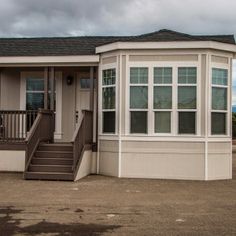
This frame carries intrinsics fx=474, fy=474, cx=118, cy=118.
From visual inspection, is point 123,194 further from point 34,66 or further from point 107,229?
point 34,66

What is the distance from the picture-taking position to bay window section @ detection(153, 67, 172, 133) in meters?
13.5

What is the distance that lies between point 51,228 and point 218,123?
788 centimetres

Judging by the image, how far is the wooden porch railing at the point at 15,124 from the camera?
1466cm

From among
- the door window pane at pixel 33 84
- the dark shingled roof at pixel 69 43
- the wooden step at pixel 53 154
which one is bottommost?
the wooden step at pixel 53 154

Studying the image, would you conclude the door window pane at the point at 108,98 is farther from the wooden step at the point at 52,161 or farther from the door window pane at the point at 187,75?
the wooden step at the point at 52,161

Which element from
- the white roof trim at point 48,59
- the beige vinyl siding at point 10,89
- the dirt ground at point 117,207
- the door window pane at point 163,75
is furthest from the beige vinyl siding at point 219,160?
the beige vinyl siding at point 10,89

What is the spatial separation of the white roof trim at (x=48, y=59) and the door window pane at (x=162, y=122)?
2678 millimetres

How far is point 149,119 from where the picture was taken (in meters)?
13.5

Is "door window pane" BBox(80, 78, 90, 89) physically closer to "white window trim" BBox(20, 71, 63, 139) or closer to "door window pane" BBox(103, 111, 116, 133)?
"white window trim" BBox(20, 71, 63, 139)

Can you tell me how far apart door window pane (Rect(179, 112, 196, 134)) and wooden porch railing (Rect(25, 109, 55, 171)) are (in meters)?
4.02

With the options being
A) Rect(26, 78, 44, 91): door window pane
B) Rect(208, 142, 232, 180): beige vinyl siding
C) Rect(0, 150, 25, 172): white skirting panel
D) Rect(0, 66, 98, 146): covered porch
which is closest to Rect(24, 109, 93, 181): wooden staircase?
Rect(0, 150, 25, 172): white skirting panel

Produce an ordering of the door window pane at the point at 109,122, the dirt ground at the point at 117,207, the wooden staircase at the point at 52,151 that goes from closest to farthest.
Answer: the dirt ground at the point at 117,207
the wooden staircase at the point at 52,151
the door window pane at the point at 109,122

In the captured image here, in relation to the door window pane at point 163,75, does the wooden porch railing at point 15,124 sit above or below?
below

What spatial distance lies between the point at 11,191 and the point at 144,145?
4385 mm
